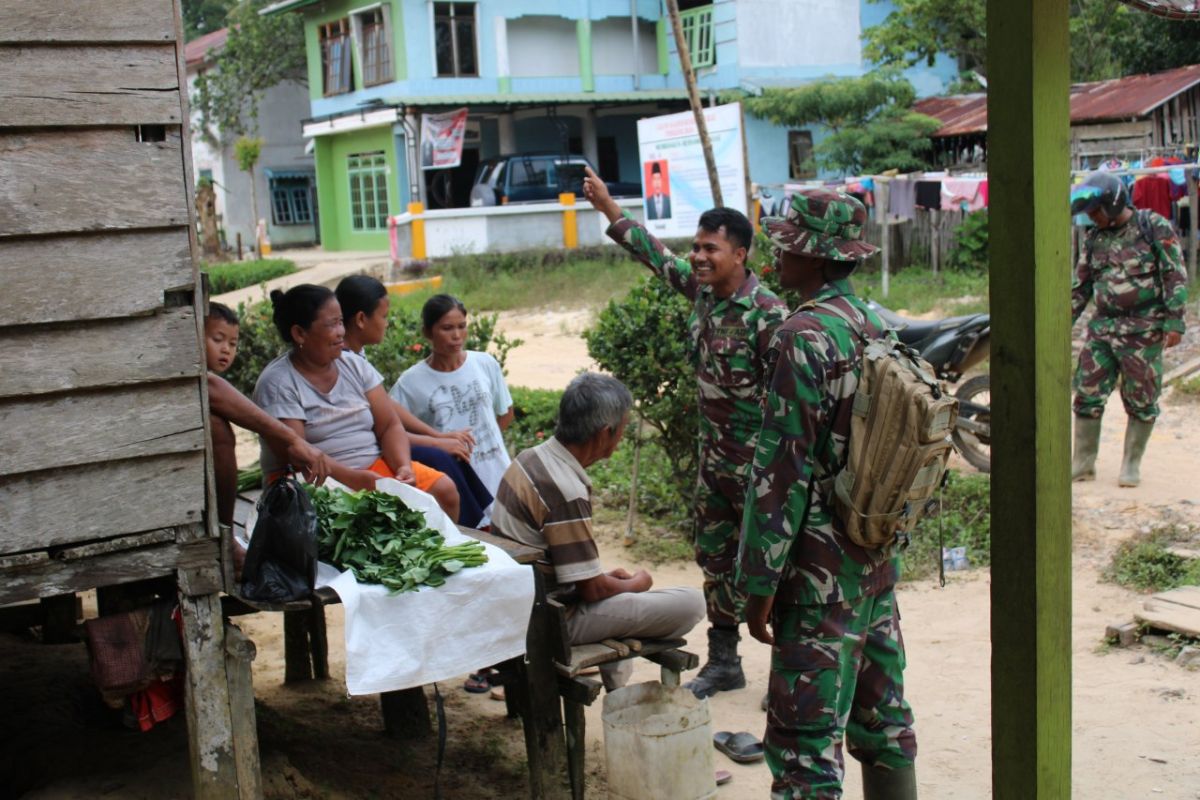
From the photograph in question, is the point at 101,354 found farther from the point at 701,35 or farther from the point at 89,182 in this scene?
the point at 701,35

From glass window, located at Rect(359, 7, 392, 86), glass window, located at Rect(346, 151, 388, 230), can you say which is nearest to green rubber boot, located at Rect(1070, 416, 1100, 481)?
glass window, located at Rect(359, 7, 392, 86)

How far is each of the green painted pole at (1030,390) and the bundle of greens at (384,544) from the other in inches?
72.9

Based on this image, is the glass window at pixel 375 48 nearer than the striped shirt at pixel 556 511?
No

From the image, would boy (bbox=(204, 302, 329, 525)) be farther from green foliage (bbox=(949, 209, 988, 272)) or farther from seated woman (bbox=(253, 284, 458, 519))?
green foliage (bbox=(949, 209, 988, 272))

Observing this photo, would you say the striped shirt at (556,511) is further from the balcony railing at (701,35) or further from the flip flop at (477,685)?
the balcony railing at (701,35)

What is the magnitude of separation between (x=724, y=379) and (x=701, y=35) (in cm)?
2532

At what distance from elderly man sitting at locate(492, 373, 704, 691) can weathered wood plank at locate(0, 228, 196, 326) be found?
1331mm

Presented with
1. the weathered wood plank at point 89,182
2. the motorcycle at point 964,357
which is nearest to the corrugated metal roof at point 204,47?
the motorcycle at point 964,357

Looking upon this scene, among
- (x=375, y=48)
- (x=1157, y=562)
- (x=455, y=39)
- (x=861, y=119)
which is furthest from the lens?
(x=375, y=48)

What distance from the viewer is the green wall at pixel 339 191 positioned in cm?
3055

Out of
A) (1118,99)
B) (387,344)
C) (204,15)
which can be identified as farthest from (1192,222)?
(204,15)

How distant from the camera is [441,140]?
27.0m

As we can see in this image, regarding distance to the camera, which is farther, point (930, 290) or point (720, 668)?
point (930, 290)

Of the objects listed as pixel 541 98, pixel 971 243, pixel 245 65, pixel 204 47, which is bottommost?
pixel 971 243
